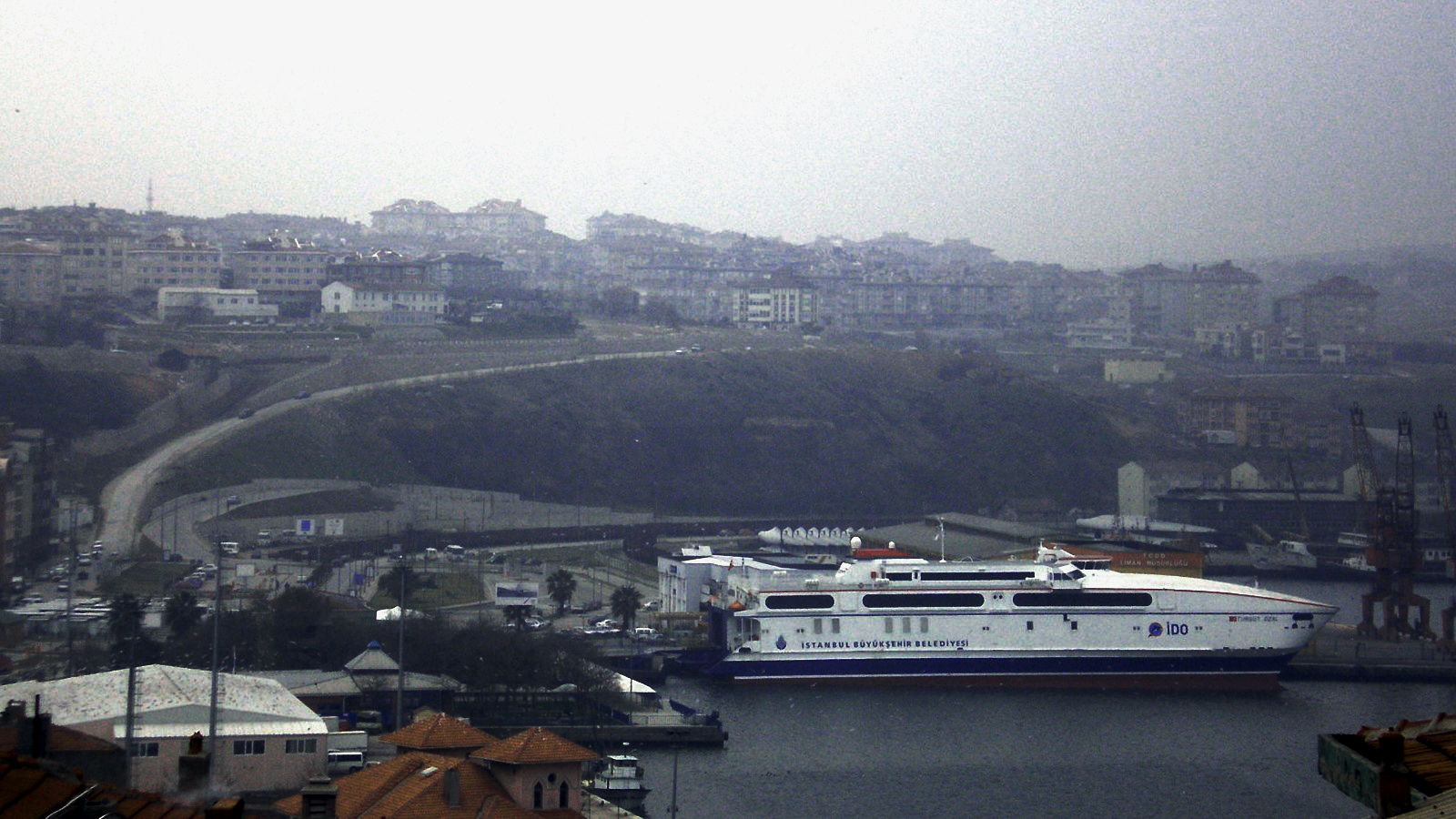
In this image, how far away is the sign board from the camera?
20141mm

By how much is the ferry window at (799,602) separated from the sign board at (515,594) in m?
2.90

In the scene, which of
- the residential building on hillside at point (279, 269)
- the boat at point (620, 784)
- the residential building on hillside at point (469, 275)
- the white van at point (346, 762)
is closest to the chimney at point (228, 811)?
the white van at point (346, 762)

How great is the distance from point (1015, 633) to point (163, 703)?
33.2ft

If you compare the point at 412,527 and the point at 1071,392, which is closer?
the point at 412,527

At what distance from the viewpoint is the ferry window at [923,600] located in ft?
61.5

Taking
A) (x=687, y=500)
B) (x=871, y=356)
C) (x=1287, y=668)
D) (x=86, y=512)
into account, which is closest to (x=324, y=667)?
(x=86, y=512)

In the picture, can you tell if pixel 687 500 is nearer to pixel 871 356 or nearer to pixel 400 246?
pixel 871 356

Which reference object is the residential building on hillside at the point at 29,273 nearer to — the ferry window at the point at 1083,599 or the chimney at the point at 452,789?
the ferry window at the point at 1083,599

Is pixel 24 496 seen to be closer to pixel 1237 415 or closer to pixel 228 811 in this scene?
pixel 228 811

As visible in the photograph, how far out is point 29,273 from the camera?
3853 cm

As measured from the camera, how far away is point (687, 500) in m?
32.9

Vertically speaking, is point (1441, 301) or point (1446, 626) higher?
point (1441, 301)

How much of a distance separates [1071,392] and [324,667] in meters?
29.5

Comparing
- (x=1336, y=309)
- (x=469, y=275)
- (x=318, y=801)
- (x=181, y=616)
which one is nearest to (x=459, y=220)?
(x=469, y=275)
